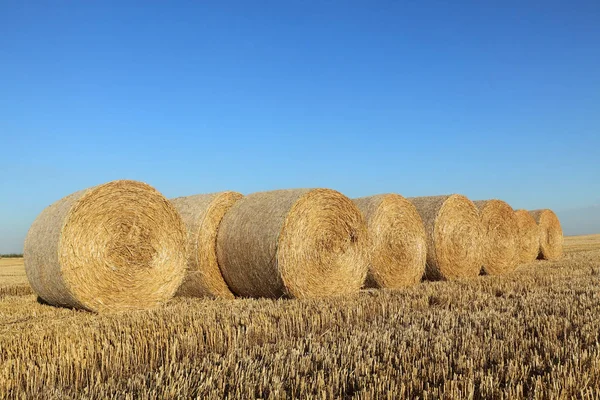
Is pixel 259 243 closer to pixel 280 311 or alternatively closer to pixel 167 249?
pixel 167 249

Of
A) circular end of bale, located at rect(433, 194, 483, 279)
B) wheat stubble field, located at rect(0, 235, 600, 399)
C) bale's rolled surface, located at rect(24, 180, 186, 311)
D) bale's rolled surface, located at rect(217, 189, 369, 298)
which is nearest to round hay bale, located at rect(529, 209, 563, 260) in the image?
circular end of bale, located at rect(433, 194, 483, 279)

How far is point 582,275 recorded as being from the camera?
10.2 metres

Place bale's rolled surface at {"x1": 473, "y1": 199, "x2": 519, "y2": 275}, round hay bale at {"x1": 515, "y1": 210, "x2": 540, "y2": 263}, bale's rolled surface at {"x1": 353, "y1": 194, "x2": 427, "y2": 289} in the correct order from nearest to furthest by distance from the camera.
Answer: bale's rolled surface at {"x1": 353, "y1": 194, "x2": 427, "y2": 289}
bale's rolled surface at {"x1": 473, "y1": 199, "x2": 519, "y2": 275}
round hay bale at {"x1": 515, "y1": 210, "x2": 540, "y2": 263}

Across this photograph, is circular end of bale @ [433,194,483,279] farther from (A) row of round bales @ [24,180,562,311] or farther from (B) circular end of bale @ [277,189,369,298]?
(B) circular end of bale @ [277,189,369,298]

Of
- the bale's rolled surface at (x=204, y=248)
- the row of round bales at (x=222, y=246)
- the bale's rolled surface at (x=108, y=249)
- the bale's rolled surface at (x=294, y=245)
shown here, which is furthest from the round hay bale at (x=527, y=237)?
the bale's rolled surface at (x=108, y=249)

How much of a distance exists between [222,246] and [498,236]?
7081mm

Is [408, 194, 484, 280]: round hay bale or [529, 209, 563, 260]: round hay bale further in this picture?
[529, 209, 563, 260]: round hay bale

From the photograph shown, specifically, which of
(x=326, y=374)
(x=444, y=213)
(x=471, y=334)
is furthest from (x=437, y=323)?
(x=444, y=213)

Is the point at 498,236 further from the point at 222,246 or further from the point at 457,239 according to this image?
the point at 222,246

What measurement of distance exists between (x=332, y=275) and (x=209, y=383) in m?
5.23

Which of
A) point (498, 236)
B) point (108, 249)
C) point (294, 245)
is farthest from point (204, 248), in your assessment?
point (498, 236)

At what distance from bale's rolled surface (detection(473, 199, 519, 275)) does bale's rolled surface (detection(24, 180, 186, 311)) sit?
24.0ft

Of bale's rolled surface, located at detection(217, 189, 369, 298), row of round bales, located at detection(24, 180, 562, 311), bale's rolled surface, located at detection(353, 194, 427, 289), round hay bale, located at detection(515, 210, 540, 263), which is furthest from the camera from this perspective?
round hay bale, located at detection(515, 210, 540, 263)

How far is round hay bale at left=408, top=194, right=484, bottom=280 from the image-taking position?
10742 mm
